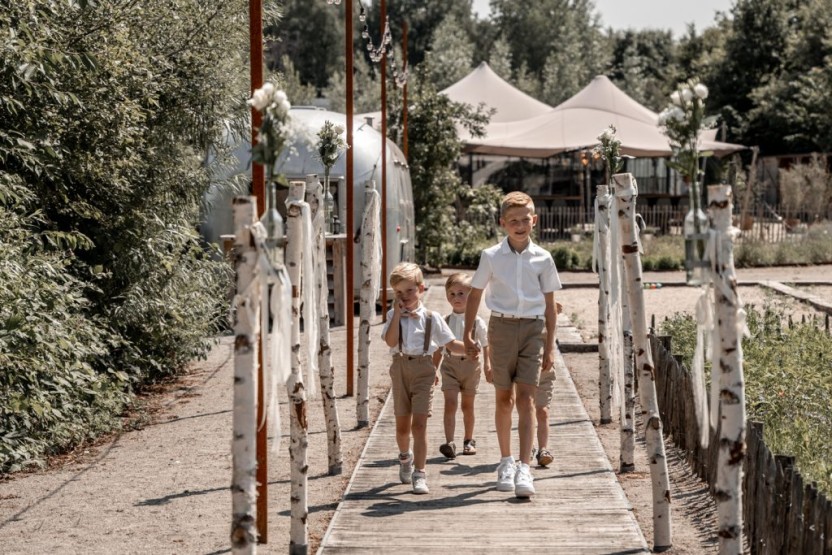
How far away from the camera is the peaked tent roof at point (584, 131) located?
110ft

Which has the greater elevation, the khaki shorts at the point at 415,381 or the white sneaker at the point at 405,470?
the khaki shorts at the point at 415,381

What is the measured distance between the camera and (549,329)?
7074 mm

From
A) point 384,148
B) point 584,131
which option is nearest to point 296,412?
point 384,148

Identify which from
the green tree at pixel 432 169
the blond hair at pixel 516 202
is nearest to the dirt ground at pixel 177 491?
the blond hair at pixel 516 202

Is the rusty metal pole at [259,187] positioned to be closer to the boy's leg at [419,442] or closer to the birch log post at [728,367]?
the boy's leg at [419,442]

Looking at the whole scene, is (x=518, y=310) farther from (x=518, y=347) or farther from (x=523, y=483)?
(x=523, y=483)

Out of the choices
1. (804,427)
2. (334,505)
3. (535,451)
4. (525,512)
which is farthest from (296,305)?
(804,427)

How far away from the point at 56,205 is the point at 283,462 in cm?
364

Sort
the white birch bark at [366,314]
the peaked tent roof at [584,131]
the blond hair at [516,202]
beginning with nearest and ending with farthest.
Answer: the blond hair at [516,202] < the white birch bark at [366,314] < the peaked tent roof at [584,131]

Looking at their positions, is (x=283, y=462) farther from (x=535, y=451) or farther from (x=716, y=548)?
(x=716, y=548)

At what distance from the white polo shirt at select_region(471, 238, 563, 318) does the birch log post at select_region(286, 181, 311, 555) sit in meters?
1.09

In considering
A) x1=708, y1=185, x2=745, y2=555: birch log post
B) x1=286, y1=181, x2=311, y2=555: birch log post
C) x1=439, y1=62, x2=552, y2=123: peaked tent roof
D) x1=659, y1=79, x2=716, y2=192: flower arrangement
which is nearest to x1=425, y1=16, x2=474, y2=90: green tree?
x1=439, y1=62, x2=552, y2=123: peaked tent roof

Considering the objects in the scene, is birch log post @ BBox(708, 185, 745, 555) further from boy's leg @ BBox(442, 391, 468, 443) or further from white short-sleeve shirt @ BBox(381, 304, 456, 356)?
boy's leg @ BBox(442, 391, 468, 443)

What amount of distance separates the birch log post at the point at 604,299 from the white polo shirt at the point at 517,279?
1.72 m
